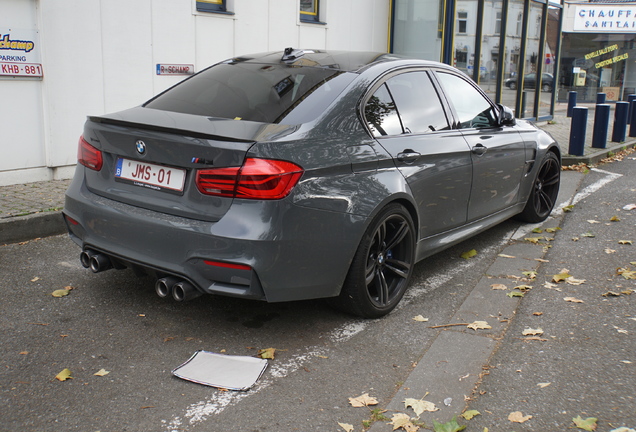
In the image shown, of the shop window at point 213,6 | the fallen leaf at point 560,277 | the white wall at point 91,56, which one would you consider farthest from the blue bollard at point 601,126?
the fallen leaf at point 560,277

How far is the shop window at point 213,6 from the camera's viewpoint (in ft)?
31.1

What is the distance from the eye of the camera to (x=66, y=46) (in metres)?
7.65

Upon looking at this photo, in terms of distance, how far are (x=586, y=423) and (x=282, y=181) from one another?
1.81 metres

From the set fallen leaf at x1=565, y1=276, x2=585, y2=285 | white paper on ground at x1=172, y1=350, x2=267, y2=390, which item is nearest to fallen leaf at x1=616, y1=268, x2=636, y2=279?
fallen leaf at x1=565, y1=276, x2=585, y2=285

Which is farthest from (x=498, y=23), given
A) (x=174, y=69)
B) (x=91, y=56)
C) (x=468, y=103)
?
(x=468, y=103)

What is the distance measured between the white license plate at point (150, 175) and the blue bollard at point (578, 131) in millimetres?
9302

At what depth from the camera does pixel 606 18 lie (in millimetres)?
34656

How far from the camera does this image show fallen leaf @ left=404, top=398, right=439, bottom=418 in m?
3.05

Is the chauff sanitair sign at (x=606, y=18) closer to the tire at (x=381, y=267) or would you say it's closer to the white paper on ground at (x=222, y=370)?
the tire at (x=381, y=267)

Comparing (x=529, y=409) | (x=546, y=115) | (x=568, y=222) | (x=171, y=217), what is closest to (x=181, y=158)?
(x=171, y=217)

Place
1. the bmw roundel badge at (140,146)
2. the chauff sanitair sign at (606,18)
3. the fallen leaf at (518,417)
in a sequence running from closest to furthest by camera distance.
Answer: the fallen leaf at (518,417) → the bmw roundel badge at (140,146) → the chauff sanitair sign at (606,18)

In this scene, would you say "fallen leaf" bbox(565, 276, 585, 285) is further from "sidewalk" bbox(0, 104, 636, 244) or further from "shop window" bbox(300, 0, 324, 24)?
"shop window" bbox(300, 0, 324, 24)

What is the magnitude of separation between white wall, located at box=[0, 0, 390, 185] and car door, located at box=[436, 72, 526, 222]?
472 centimetres

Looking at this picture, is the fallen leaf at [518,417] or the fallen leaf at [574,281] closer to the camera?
the fallen leaf at [518,417]
